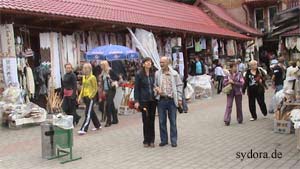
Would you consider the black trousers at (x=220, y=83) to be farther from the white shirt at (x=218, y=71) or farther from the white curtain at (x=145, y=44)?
the white curtain at (x=145, y=44)

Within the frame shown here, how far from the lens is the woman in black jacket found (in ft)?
26.5

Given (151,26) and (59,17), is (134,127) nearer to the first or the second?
(59,17)

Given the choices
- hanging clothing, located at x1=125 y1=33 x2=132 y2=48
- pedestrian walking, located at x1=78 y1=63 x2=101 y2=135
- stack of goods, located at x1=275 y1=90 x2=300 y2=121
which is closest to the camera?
stack of goods, located at x1=275 y1=90 x2=300 y2=121

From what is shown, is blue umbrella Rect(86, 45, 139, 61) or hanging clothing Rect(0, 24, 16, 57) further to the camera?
blue umbrella Rect(86, 45, 139, 61)

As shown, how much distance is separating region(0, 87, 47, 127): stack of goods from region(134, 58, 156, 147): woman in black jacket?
4.25m

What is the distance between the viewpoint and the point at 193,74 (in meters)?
18.6

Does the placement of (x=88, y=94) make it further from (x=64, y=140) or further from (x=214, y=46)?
(x=214, y=46)

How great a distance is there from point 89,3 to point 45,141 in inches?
374

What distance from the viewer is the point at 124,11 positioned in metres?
17.4

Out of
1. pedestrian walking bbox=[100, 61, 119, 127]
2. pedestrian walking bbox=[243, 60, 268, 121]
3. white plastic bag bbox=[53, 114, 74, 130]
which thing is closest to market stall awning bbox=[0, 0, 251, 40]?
pedestrian walking bbox=[100, 61, 119, 127]

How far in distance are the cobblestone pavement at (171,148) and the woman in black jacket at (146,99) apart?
29 centimetres

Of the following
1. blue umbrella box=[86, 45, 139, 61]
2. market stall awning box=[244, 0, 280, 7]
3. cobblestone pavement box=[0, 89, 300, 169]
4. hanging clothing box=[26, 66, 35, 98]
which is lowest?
cobblestone pavement box=[0, 89, 300, 169]

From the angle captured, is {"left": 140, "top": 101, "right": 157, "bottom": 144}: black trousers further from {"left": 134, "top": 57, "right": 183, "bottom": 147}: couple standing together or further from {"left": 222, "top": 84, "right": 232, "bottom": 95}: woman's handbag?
{"left": 222, "top": 84, "right": 232, "bottom": 95}: woman's handbag

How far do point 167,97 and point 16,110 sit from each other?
4.84 metres
